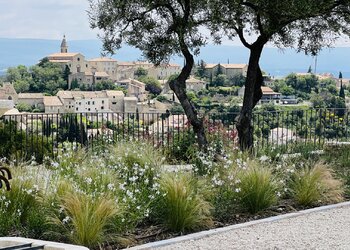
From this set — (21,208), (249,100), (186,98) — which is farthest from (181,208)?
(249,100)

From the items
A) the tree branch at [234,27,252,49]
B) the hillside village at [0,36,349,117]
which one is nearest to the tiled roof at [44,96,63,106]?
the hillside village at [0,36,349,117]

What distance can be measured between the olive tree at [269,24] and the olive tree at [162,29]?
555 mm

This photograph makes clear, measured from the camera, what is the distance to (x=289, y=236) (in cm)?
688

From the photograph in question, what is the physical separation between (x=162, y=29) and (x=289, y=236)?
7.29m

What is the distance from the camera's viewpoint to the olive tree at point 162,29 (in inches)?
487

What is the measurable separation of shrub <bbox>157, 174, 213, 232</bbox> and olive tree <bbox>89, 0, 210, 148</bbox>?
5.43 meters

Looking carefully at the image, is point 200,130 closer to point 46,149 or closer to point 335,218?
point 46,149

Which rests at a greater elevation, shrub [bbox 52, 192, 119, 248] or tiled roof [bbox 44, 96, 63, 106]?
shrub [bbox 52, 192, 119, 248]

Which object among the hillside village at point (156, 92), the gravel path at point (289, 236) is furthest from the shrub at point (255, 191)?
the hillside village at point (156, 92)

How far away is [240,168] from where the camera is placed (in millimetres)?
8328

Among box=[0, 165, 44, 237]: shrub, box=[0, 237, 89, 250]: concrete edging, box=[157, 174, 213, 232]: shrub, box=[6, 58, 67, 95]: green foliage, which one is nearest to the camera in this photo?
box=[0, 237, 89, 250]: concrete edging

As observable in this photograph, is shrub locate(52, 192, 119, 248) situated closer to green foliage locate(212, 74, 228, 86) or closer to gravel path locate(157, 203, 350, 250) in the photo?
gravel path locate(157, 203, 350, 250)

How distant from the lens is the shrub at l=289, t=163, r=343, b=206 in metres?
8.52

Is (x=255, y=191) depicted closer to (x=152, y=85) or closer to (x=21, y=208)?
(x=21, y=208)
